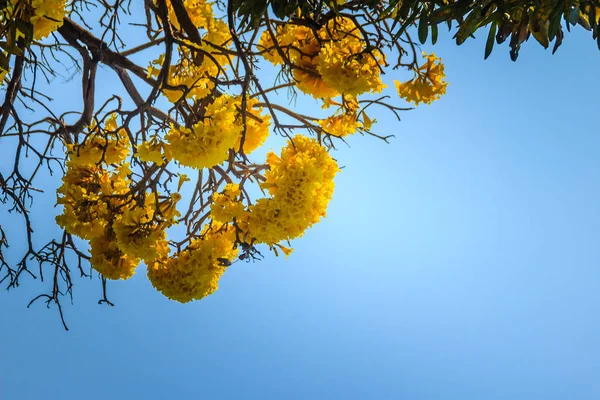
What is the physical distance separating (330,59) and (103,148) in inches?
38.8

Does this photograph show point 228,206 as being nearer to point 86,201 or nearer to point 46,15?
point 86,201

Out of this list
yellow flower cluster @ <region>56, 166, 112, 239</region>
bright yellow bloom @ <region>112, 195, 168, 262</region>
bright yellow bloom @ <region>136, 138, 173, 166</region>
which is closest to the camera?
bright yellow bloom @ <region>136, 138, 173, 166</region>

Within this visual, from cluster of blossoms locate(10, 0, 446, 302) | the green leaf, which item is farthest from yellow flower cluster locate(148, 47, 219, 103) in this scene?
the green leaf

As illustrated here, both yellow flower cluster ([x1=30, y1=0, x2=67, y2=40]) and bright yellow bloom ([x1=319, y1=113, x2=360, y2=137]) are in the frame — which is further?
bright yellow bloom ([x1=319, y1=113, x2=360, y2=137])

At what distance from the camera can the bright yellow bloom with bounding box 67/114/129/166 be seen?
8.17 ft

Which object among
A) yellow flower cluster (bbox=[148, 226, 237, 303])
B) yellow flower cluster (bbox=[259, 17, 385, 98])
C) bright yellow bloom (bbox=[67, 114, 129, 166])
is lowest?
yellow flower cluster (bbox=[148, 226, 237, 303])

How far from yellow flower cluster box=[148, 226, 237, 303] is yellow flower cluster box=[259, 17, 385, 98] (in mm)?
688

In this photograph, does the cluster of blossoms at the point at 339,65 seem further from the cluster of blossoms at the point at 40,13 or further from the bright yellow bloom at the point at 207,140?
the cluster of blossoms at the point at 40,13

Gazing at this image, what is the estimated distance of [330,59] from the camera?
2.19 meters

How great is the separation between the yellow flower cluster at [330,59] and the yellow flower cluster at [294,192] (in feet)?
0.73

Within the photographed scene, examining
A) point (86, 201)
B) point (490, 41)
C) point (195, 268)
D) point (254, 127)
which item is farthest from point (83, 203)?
point (490, 41)

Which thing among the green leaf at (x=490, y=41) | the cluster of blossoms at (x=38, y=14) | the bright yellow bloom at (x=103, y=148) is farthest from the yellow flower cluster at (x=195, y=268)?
the green leaf at (x=490, y=41)

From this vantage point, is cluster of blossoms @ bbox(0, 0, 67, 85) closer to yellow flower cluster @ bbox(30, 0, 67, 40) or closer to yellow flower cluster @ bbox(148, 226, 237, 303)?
yellow flower cluster @ bbox(30, 0, 67, 40)

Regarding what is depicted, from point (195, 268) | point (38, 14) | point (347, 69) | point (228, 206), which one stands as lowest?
point (195, 268)
